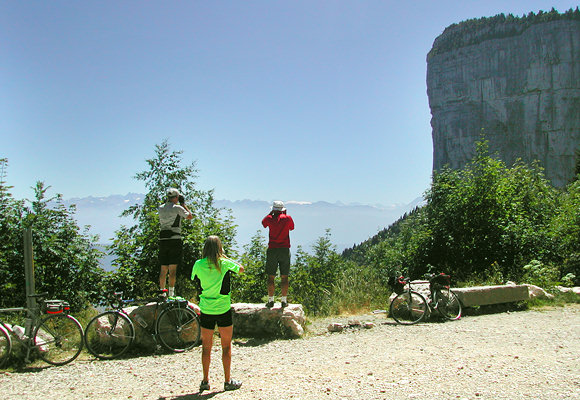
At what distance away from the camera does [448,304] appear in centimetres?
884

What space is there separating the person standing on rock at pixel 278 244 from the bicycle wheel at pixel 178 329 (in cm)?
155

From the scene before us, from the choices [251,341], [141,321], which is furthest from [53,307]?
[251,341]

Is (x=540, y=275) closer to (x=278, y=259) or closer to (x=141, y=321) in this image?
(x=278, y=259)

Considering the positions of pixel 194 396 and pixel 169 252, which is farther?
pixel 169 252

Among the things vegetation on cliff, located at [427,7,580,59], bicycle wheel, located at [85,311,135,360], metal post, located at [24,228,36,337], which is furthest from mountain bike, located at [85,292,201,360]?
vegetation on cliff, located at [427,7,580,59]

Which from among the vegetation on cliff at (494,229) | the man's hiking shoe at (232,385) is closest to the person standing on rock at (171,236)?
the man's hiking shoe at (232,385)

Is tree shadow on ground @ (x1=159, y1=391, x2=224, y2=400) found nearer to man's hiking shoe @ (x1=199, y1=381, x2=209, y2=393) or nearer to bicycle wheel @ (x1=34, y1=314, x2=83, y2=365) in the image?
man's hiking shoe @ (x1=199, y1=381, x2=209, y2=393)

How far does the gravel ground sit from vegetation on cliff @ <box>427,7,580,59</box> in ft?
356

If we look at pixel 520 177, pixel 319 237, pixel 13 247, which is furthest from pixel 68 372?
pixel 520 177

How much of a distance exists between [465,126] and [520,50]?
2048 cm

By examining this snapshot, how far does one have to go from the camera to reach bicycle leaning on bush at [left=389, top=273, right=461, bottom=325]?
8617mm

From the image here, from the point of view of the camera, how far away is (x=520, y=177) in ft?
49.0

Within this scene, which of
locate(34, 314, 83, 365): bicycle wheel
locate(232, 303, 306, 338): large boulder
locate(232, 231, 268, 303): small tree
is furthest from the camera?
locate(232, 231, 268, 303): small tree

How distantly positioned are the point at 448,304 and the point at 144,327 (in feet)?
20.1
